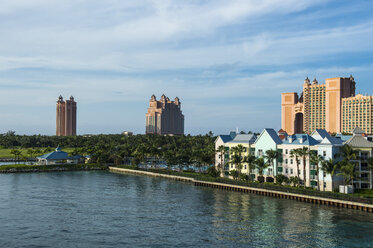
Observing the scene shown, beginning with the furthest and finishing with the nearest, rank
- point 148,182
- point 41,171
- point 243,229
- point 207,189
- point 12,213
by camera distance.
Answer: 1. point 41,171
2. point 148,182
3. point 207,189
4. point 12,213
5. point 243,229

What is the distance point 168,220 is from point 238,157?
146 ft

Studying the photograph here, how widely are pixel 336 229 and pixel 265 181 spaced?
147 ft

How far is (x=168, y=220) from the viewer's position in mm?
69125

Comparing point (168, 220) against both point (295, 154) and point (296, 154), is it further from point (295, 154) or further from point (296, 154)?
point (295, 154)

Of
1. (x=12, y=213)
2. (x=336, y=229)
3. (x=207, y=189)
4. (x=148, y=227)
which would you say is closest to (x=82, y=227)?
(x=148, y=227)

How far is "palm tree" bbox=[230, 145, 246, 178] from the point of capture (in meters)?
110

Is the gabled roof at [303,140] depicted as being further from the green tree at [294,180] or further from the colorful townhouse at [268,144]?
the green tree at [294,180]

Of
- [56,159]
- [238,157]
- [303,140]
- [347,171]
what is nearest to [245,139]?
[238,157]

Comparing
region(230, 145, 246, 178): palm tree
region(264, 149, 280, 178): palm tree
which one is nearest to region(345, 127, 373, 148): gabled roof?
region(264, 149, 280, 178): palm tree

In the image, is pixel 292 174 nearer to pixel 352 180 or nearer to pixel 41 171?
pixel 352 180

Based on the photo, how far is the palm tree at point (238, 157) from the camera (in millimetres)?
109625

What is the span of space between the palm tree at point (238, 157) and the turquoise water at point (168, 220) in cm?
1265

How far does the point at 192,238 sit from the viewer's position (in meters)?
58.3

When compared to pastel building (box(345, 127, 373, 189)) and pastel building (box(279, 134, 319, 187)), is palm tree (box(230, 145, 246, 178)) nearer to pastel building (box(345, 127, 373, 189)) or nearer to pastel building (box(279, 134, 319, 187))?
pastel building (box(279, 134, 319, 187))
